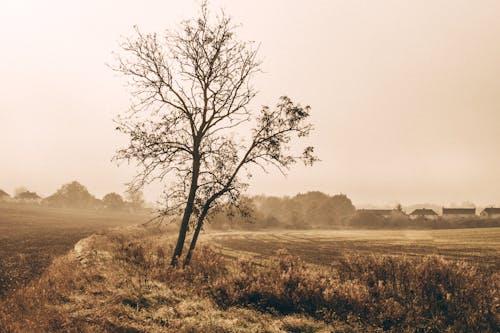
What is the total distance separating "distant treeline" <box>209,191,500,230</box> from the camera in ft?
263

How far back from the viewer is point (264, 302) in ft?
33.9

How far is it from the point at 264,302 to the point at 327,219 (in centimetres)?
10214

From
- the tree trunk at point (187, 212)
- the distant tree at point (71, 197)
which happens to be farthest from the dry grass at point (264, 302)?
the distant tree at point (71, 197)

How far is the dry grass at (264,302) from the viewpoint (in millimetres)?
8195

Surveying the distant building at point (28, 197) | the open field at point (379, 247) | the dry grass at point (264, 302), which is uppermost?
the distant building at point (28, 197)

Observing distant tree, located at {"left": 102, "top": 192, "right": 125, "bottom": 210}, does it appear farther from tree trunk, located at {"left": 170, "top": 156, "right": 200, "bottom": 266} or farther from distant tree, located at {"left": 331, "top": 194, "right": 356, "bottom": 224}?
tree trunk, located at {"left": 170, "top": 156, "right": 200, "bottom": 266}

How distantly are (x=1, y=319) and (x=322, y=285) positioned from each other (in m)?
9.21

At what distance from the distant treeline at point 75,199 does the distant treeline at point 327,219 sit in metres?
75.3

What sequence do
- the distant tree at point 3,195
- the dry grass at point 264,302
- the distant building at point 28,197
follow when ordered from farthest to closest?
Answer: the distant building at point 28,197 < the distant tree at point 3,195 < the dry grass at point 264,302

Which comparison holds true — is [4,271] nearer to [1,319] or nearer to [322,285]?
[1,319]

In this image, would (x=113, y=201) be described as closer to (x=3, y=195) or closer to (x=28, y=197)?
(x=28, y=197)

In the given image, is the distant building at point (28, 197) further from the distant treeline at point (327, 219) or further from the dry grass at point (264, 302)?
the dry grass at point (264, 302)

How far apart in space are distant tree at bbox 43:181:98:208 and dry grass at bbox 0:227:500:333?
168296 millimetres

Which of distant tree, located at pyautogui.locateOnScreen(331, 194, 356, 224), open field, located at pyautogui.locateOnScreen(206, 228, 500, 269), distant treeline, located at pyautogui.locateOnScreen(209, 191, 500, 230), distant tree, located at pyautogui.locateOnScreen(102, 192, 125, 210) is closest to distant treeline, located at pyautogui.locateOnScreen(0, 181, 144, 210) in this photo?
distant tree, located at pyautogui.locateOnScreen(102, 192, 125, 210)
